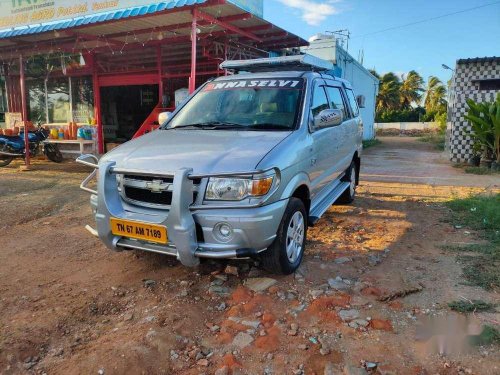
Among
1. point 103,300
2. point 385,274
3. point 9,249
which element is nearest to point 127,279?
point 103,300

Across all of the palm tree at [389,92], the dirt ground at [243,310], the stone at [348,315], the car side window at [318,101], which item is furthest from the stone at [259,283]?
the palm tree at [389,92]

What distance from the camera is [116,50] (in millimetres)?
11352

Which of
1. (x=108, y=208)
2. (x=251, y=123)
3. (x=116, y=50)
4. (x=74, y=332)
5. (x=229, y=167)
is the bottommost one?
(x=74, y=332)

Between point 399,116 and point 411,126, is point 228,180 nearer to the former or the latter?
point 411,126

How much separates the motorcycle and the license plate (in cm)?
880

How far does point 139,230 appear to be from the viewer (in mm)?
3338

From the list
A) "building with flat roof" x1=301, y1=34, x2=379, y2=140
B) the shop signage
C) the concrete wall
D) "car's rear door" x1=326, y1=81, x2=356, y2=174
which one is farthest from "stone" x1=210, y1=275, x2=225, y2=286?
the concrete wall

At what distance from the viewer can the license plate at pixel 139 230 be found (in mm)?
3236

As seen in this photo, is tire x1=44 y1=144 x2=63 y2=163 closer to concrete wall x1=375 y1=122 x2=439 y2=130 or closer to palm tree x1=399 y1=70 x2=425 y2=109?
concrete wall x1=375 y1=122 x2=439 y2=130

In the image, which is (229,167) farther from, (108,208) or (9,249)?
(9,249)

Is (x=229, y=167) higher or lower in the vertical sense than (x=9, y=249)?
higher

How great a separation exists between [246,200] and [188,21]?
21.4ft

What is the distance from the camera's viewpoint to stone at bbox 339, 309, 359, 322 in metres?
3.10

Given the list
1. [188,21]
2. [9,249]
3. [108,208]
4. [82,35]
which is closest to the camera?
[108,208]
